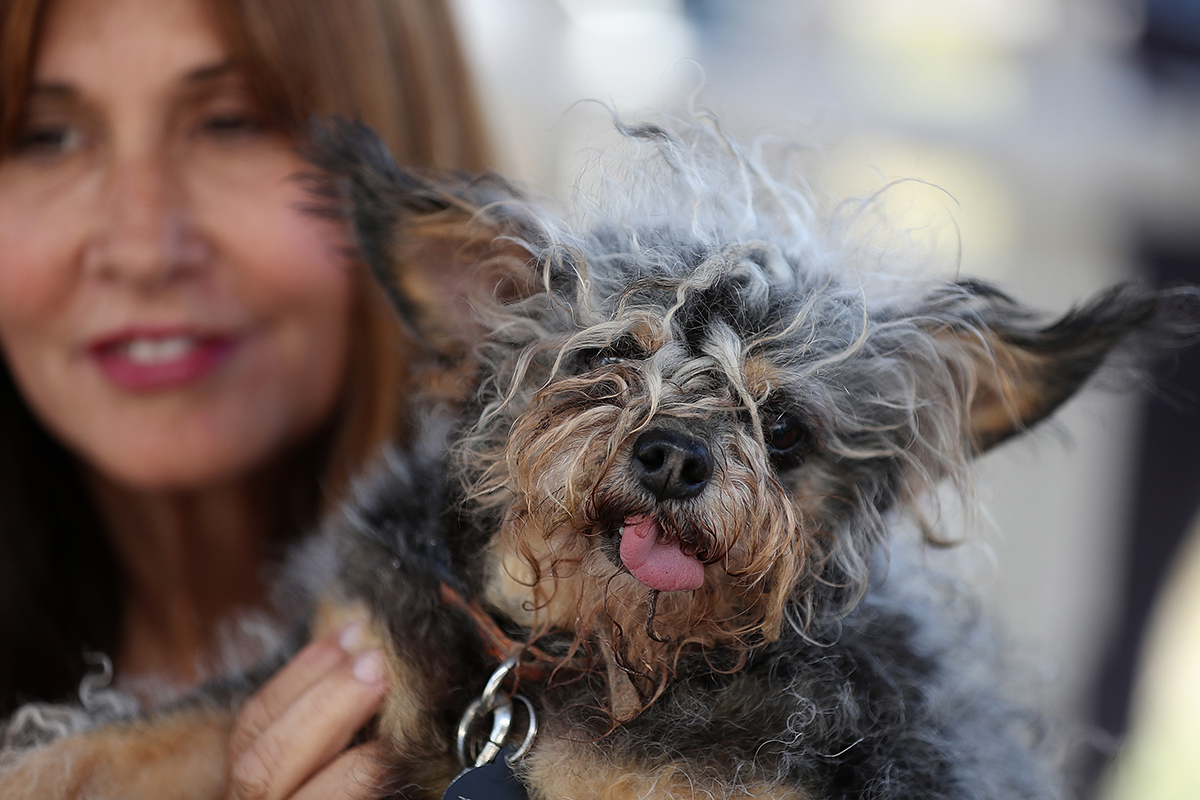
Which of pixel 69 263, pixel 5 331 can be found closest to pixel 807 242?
pixel 69 263

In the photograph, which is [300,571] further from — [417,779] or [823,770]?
[823,770]

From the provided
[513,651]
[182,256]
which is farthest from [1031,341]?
[182,256]

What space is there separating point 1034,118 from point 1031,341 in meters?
5.39

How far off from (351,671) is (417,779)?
18 centimetres

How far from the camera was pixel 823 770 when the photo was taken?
1.22 m

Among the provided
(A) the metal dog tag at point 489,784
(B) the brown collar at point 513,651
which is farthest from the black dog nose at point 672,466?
(A) the metal dog tag at point 489,784

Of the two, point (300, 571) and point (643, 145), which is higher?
point (643, 145)

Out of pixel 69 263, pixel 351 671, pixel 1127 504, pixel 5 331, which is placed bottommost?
pixel 1127 504

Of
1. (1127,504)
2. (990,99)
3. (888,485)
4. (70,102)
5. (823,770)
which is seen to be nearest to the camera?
(823,770)

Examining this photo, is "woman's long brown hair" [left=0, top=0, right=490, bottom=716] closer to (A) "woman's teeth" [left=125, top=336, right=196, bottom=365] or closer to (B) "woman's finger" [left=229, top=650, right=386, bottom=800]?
(A) "woman's teeth" [left=125, top=336, right=196, bottom=365]

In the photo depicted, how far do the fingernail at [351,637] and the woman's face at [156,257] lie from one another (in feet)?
2.16

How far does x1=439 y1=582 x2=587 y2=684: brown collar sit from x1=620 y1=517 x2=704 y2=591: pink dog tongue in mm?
202

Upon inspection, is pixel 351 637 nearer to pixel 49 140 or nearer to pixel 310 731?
pixel 310 731

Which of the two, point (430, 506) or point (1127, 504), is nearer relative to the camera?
point (430, 506)
